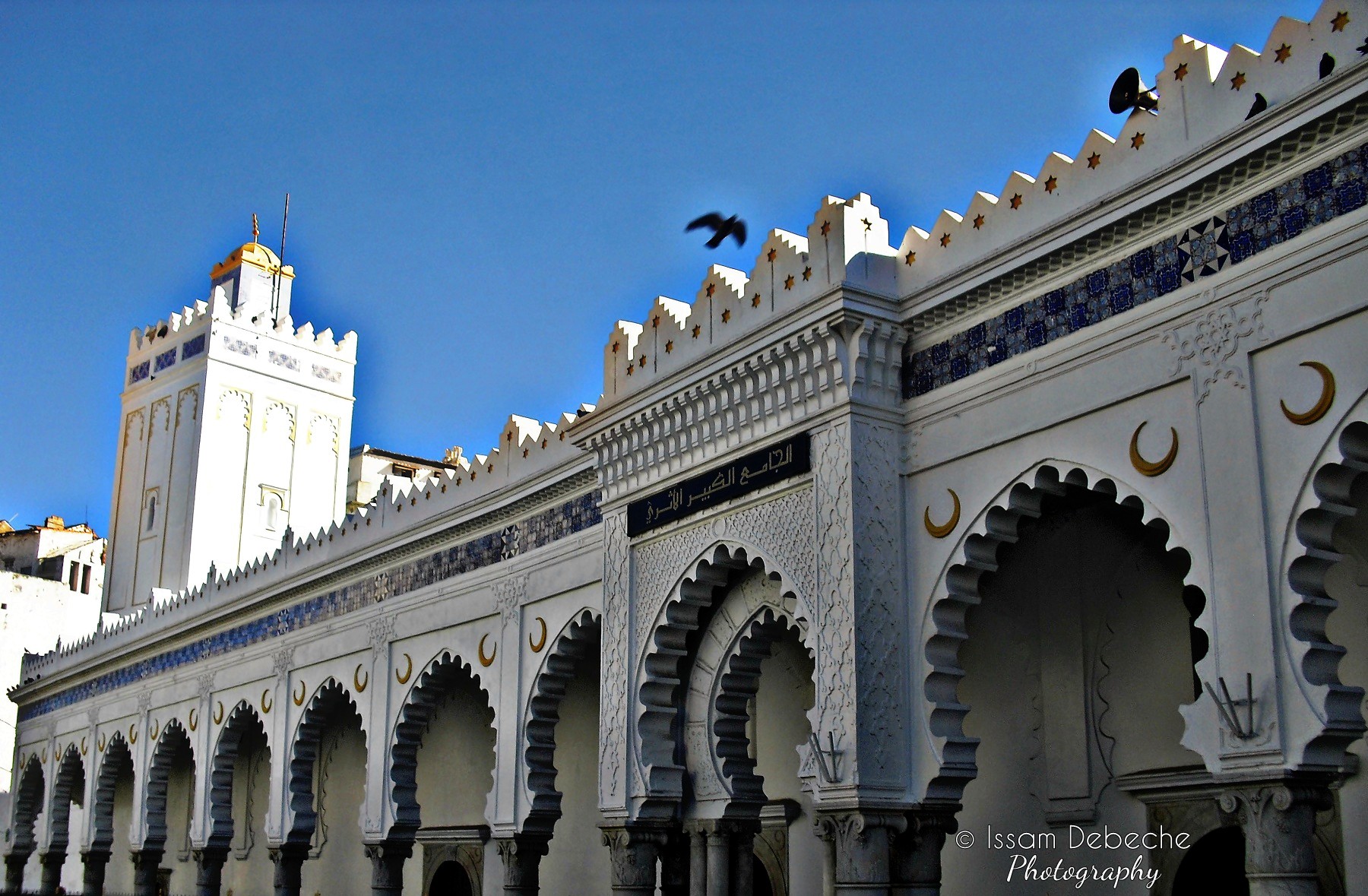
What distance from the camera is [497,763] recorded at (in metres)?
8.62

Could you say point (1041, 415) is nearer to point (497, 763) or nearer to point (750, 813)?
point (750, 813)

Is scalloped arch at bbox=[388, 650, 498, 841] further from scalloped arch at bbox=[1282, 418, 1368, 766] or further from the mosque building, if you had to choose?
scalloped arch at bbox=[1282, 418, 1368, 766]

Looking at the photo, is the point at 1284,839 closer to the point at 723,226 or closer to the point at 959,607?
the point at 959,607

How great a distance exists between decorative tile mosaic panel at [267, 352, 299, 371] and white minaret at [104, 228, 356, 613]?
0.01 metres

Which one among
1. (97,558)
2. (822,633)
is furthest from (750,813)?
(97,558)

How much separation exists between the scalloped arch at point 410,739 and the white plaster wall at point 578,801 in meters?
0.63

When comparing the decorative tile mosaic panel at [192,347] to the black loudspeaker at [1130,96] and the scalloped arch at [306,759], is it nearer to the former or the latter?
the scalloped arch at [306,759]

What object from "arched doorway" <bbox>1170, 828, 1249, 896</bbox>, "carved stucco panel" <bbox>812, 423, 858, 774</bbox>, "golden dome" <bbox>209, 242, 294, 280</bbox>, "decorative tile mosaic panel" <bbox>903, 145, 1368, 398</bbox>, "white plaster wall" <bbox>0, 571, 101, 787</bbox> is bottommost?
"arched doorway" <bbox>1170, 828, 1249, 896</bbox>

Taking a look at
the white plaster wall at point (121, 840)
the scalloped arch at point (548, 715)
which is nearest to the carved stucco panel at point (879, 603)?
the scalloped arch at point (548, 715)

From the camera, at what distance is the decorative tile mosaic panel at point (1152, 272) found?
4.68 metres

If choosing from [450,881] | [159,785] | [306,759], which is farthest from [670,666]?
[159,785]

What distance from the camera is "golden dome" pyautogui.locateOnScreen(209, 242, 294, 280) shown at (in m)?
18.7

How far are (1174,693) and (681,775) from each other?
2402mm

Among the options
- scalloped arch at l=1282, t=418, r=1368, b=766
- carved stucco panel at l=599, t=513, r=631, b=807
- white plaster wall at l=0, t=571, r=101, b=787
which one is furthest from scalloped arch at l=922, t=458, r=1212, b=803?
white plaster wall at l=0, t=571, r=101, b=787
